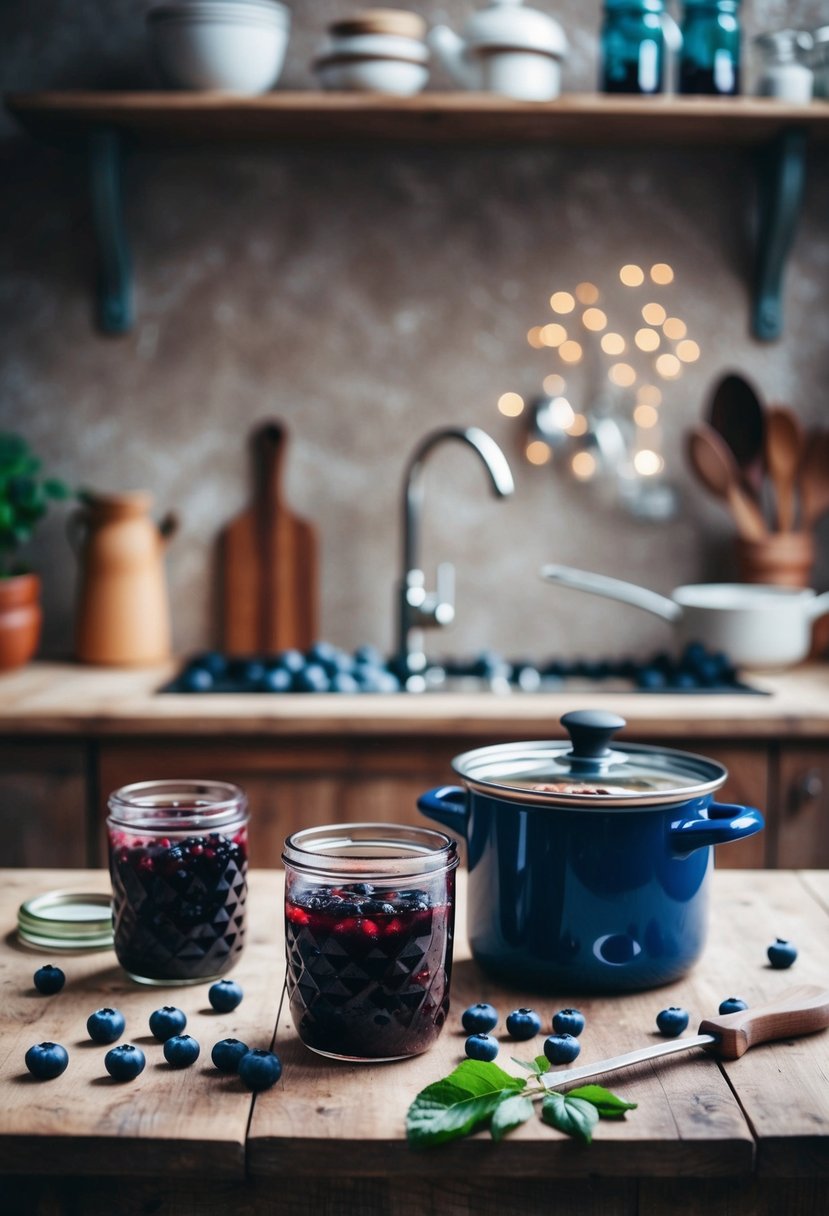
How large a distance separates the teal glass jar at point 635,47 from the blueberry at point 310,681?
4.27ft

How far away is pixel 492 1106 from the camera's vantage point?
2.84 ft

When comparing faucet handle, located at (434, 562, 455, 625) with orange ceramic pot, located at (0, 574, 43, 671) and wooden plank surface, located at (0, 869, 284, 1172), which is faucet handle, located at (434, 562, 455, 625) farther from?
wooden plank surface, located at (0, 869, 284, 1172)

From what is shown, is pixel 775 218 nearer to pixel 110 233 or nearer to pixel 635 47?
pixel 635 47

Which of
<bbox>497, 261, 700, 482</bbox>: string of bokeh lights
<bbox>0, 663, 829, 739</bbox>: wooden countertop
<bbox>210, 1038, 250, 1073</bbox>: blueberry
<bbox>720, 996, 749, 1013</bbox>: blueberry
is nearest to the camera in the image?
<bbox>210, 1038, 250, 1073</bbox>: blueberry

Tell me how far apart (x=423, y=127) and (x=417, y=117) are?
90 mm

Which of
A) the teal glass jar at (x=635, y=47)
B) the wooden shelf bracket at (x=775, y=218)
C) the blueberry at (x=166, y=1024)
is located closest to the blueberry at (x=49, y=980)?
the blueberry at (x=166, y=1024)

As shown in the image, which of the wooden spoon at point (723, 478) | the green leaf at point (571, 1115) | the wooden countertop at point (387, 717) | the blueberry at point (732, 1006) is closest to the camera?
the green leaf at point (571, 1115)

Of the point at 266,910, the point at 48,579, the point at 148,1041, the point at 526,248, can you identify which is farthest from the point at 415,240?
the point at 148,1041

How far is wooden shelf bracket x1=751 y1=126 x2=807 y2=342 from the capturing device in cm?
273

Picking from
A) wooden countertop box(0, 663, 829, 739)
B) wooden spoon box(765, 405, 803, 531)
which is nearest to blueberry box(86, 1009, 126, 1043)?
wooden countertop box(0, 663, 829, 739)

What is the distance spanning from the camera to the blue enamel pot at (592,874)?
1.06 meters

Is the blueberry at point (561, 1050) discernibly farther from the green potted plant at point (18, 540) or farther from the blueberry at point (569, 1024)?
the green potted plant at point (18, 540)

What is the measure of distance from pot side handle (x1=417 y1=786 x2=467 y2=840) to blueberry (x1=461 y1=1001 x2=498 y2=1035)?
20 centimetres

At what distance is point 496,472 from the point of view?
8.21ft
